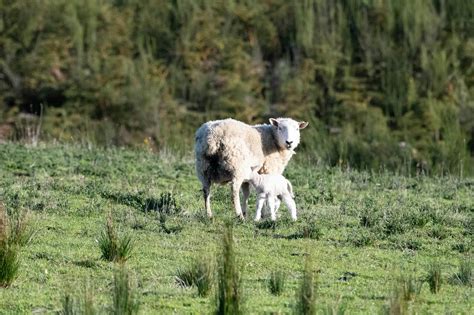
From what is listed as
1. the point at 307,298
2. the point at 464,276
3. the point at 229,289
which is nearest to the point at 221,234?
the point at 464,276

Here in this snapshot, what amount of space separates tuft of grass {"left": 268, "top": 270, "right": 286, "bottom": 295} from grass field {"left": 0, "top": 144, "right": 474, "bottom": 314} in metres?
0.06

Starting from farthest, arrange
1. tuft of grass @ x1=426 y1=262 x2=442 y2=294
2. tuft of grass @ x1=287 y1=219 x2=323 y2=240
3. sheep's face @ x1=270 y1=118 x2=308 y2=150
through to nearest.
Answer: sheep's face @ x1=270 y1=118 x2=308 y2=150
tuft of grass @ x1=287 y1=219 x2=323 y2=240
tuft of grass @ x1=426 y1=262 x2=442 y2=294

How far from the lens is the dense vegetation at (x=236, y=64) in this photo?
34.8 meters

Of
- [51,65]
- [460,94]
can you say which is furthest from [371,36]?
[51,65]

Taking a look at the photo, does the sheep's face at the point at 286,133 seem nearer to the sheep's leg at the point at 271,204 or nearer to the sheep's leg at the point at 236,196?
the sheep's leg at the point at 271,204

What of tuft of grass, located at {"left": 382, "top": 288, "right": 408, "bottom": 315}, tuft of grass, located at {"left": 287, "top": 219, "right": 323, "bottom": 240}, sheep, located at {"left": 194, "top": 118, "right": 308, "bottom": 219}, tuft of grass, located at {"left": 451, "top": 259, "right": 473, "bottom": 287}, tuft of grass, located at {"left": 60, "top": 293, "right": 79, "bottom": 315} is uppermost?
sheep, located at {"left": 194, "top": 118, "right": 308, "bottom": 219}

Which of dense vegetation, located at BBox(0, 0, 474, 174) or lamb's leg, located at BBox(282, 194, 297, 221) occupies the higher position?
dense vegetation, located at BBox(0, 0, 474, 174)

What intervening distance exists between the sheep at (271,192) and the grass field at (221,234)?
0.81 ft

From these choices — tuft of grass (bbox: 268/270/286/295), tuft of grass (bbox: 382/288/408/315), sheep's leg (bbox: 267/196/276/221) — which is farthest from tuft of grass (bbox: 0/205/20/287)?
sheep's leg (bbox: 267/196/276/221)

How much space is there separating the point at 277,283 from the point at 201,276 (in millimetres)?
718

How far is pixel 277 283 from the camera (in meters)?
10.9

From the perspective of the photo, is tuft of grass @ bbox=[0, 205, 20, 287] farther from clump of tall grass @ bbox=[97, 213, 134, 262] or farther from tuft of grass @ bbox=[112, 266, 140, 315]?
tuft of grass @ bbox=[112, 266, 140, 315]

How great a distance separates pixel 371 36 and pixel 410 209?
22222 mm

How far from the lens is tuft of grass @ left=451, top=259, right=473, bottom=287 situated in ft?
38.7
